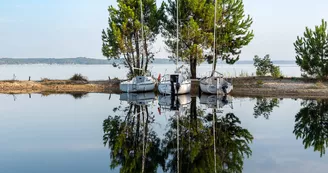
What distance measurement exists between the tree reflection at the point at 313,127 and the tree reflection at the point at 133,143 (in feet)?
18.1

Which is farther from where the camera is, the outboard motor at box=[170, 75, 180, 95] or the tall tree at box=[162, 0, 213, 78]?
the tall tree at box=[162, 0, 213, 78]

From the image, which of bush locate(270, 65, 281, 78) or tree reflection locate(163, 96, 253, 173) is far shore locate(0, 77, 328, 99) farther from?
tree reflection locate(163, 96, 253, 173)

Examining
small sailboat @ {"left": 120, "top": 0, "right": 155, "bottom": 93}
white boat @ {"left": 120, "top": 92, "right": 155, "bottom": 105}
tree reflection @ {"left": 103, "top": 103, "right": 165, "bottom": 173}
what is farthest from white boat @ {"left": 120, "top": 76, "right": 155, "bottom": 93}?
tree reflection @ {"left": 103, "top": 103, "right": 165, "bottom": 173}

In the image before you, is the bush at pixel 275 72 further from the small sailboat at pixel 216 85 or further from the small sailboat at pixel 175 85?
the small sailboat at pixel 175 85

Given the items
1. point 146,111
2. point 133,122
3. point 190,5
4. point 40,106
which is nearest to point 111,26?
point 190,5

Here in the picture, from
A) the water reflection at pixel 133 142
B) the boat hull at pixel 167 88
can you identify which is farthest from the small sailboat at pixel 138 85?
the water reflection at pixel 133 142

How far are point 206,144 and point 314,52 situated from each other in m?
26.1

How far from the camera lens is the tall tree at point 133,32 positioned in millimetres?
40781

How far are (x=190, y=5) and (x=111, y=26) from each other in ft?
29.5

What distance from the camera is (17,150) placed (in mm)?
13352

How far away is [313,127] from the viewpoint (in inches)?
691

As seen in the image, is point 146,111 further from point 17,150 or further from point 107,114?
point 17,150

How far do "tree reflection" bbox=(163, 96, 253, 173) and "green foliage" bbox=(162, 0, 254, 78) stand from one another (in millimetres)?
18684

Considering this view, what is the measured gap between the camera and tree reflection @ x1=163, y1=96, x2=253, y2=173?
11.1 metres
